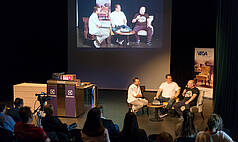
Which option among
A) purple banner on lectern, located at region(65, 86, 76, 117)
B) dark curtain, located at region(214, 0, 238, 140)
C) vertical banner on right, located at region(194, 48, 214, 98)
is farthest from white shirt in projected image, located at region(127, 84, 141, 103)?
vertical banner on right, located at region(194, 48, 214, 98)

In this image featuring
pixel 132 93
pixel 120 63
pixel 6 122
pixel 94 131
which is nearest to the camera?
pixel 94 131

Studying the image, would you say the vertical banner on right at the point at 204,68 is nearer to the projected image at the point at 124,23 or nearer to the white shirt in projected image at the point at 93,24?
the projected image at the point at 124,23

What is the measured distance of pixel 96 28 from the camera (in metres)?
10.2

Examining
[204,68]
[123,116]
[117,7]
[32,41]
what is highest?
[117,7]

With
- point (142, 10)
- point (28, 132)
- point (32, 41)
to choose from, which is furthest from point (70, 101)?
point (32, 41)

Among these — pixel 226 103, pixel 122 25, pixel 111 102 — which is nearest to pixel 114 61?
pixel 122 25

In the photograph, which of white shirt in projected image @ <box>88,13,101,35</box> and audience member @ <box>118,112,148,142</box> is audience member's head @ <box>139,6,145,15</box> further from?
audience member @ <box>118,112,148,142</box>

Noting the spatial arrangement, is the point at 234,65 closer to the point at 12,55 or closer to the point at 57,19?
the point at 57,19

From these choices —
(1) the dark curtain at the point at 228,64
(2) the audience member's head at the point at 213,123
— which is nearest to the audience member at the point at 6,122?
(2) the audience member's head at the point at 213,123

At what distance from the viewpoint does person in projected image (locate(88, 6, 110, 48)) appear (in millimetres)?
10148

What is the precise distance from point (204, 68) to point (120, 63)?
296cm

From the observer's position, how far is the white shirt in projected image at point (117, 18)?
10.1 meters

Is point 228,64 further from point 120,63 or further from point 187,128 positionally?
point 120,63

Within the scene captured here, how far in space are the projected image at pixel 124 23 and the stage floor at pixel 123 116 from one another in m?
1.78
